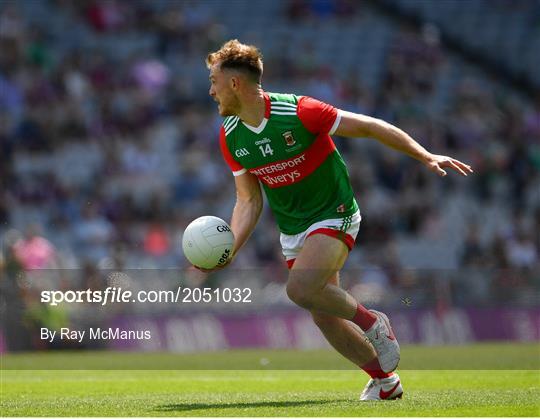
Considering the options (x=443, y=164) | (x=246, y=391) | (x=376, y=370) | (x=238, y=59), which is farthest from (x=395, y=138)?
(x=246, y=391)

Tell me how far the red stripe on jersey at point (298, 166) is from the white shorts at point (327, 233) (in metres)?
0.39

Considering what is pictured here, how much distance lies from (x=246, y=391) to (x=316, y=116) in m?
2.52

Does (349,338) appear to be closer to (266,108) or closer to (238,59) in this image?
(266,108)

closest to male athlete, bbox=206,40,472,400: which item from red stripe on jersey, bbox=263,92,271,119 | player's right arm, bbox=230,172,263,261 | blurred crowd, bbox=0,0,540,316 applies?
red stripe on jersey, bbox=263,92,271,119

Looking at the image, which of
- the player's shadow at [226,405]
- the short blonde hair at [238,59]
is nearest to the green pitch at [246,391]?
the player's shadow at [226,405]

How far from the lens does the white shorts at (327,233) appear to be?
8.87 m

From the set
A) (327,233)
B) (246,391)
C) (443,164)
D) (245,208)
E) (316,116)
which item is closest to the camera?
(443,164)

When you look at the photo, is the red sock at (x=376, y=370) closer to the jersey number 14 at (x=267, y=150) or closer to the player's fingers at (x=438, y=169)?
the player's fingers at (x=438, y=169)

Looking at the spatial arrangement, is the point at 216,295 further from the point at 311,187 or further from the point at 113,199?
the point at 311,187

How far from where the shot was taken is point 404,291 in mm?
18781

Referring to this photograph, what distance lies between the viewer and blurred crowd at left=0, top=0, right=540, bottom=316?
20391 millimetres

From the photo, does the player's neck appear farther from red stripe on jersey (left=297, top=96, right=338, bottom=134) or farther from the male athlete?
red stripe on jersey (left=297, top=96, right=338, bottom=134)

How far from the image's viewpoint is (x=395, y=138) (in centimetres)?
849

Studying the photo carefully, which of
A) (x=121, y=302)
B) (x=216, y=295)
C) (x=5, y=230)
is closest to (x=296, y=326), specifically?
(x=216, y=295)
